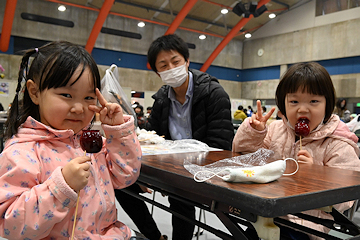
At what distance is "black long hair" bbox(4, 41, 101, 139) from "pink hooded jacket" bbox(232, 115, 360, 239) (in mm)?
831

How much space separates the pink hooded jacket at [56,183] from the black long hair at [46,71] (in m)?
0.11

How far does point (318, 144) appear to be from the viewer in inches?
58.9

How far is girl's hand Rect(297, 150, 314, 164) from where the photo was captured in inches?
54.2

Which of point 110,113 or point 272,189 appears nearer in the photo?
point 272,189

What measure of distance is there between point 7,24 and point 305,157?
1165 centimetres

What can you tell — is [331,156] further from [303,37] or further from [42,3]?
[303,37]

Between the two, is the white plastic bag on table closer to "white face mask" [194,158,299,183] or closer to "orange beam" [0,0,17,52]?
"white face mask" [194,158,299,183]

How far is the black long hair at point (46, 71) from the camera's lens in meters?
1.04

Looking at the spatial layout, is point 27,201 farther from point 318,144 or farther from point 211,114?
point 211,114

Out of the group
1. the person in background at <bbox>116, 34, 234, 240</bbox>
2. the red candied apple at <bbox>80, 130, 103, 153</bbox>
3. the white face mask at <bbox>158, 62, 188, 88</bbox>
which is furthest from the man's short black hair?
the red candied apple at <bbox>80, 130, 103, 153</bbox>

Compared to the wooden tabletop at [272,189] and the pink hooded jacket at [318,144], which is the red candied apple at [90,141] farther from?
the pink hooded jacket at [318,144]

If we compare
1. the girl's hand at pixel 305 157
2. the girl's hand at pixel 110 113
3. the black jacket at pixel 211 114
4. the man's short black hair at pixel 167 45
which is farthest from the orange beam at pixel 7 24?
the girl's hand at pixel 305 157

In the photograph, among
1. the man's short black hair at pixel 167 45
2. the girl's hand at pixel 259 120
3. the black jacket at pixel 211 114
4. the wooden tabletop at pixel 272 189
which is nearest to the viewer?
the wooden tabletop at pixel 272 189

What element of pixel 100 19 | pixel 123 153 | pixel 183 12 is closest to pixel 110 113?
pixel 123 153
